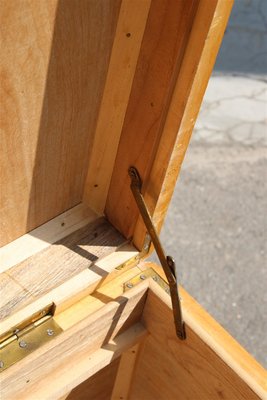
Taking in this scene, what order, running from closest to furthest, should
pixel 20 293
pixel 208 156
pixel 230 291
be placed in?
pixel 20 293
pixel 230 291
pixel 208 156

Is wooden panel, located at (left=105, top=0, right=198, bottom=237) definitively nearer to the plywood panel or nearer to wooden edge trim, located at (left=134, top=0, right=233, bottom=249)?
wooden edge trim, located at (left=134, top=0, right=233, bottom=249)

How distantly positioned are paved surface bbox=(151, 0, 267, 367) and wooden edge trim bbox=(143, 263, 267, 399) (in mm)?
930

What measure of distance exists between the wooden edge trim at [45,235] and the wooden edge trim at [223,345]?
0.13 meters

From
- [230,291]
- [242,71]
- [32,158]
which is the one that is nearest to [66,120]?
[32,158]

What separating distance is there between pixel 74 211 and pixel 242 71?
7.00 ft

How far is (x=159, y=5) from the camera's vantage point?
2.54 ft

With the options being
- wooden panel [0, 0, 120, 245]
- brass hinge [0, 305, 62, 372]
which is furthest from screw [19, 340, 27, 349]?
wooden panel [0, 0, 120, 245]

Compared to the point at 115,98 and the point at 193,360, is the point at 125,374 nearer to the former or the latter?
the point at 193,360

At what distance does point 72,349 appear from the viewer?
3.09ft

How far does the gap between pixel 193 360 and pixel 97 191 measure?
0.89 ft

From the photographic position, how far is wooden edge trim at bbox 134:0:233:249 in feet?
2.45

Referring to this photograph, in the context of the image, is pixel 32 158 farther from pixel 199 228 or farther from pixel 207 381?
pixel 199 228

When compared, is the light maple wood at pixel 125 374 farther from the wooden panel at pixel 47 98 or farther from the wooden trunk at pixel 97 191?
the wooden panel at pixel 47 98

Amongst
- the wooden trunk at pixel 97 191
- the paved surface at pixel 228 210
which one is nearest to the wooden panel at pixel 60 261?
the wooden trunk at pixel 97 191
